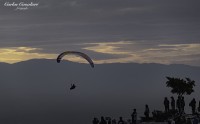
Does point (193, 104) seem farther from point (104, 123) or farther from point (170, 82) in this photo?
point (104, 123)

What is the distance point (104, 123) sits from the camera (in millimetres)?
50906

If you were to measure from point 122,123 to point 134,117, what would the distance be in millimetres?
1259

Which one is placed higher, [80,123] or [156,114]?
[80,123]

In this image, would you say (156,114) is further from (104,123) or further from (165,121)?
(104,123)

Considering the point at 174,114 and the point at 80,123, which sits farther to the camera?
the point at 80,123

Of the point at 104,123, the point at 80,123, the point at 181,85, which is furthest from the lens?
the point at 80,123

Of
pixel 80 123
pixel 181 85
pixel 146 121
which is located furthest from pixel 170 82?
pixel 80 123

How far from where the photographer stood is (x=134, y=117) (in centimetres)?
5481

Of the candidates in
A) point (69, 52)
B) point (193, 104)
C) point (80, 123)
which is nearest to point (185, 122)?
point (193, 104)

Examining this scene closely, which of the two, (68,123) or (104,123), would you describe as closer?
(104,123)

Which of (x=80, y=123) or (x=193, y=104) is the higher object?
(x=80, y=123)

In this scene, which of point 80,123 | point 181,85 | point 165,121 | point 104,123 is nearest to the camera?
point 104,123

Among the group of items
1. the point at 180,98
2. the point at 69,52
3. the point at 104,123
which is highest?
the point at 69,52

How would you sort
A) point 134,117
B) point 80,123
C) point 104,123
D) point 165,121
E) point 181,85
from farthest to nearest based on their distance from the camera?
point 80,123 < point 181,85 < point 165,121 < point 134,117 < point 104,123
